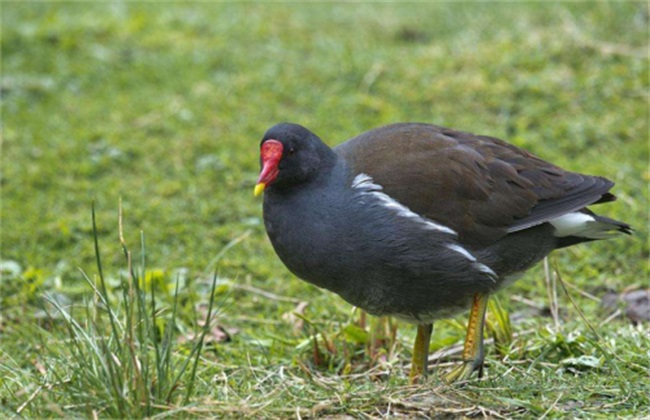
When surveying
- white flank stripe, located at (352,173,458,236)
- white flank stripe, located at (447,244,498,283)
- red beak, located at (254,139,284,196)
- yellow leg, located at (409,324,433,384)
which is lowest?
yellow leg, located at (409,324,433,384)

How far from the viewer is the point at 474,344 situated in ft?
12.0

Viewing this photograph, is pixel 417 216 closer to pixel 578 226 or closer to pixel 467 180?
pixel 467 180

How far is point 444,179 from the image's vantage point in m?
3.64

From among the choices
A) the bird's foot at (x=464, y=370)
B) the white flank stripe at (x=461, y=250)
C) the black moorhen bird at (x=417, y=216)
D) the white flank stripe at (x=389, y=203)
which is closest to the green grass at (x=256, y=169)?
the bird's foot at (x=464, y=370)

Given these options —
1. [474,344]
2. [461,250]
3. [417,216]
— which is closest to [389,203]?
[417,216]

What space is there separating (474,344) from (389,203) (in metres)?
0.64

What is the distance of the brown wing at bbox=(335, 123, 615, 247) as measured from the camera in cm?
362

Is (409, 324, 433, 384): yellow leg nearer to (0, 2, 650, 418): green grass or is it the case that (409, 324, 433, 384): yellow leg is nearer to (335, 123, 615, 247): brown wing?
(0, 2, 650, 418): green grass

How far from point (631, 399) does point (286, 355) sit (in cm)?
153

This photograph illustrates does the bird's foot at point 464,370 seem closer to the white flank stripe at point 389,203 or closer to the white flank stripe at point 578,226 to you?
A: the white flank stripe at point 389,203

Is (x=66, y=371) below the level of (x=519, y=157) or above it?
below

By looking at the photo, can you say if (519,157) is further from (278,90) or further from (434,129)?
(278,90)

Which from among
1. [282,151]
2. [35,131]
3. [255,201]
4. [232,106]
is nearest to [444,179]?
[282,151]

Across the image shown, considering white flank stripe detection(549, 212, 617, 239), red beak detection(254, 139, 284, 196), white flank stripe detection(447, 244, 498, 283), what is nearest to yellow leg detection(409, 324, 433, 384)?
white flank stripe detection(447, 244, 498, 283)
